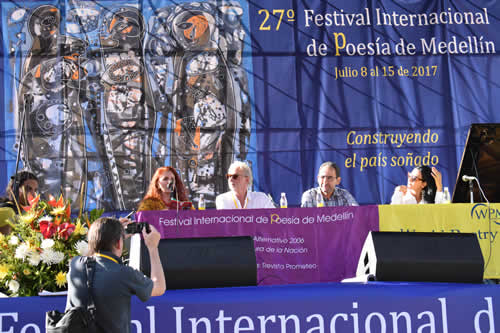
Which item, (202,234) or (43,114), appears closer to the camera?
(202,234)

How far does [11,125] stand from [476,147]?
16.1 feet

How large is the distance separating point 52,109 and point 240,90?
6.73 feet

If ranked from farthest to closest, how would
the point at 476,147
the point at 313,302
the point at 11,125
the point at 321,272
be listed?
the point at 11,125 → the point at 476,147 → the point at 321,272 → the point at 313,302

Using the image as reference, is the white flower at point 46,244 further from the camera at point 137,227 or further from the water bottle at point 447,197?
the water bottle at point 447,197

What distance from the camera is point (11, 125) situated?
6.62 metres

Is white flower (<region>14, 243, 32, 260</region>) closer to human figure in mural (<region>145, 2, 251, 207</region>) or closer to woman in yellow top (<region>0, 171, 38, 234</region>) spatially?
woman in yellow top (<region>0, 171, 38, 234</region>)

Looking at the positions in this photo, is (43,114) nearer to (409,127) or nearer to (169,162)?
(169,162)

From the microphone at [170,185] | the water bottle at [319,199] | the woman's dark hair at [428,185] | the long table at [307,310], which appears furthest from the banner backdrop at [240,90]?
the long table at [307,310]

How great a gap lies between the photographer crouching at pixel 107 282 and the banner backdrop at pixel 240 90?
179 inches

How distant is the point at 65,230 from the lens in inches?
104

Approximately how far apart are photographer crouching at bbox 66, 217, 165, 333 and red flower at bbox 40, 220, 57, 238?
533 millimetres

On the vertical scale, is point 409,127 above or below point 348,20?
below

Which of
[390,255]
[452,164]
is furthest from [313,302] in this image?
[452,164]

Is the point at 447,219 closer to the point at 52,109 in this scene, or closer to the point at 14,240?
the point at 14,240
